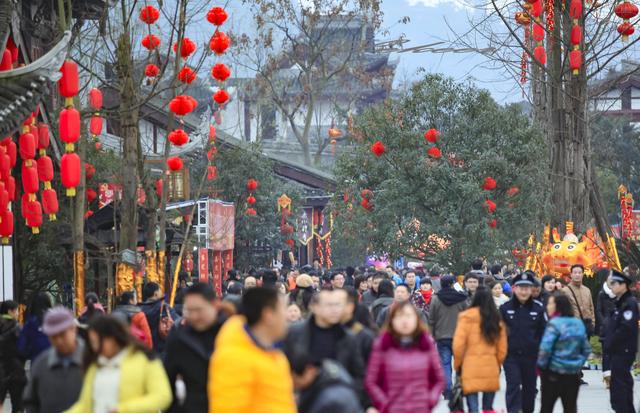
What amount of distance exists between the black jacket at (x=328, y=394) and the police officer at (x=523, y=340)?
660cm

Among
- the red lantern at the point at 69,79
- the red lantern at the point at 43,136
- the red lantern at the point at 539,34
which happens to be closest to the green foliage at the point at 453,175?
the red lantern at the point at 539,34

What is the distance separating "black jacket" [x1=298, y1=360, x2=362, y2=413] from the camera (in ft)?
22.2

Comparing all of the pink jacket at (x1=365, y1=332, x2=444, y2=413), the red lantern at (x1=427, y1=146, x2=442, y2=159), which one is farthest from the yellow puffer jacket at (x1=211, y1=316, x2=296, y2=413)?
the red lantern at (x1=427, y1=146, x2=442, y2=159)

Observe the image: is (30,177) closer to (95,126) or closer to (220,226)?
(95,126)

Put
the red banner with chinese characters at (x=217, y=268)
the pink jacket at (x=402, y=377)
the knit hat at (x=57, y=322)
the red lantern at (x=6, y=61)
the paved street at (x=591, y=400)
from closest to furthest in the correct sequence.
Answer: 1. the knit hat at (x=57, y=322)
2. the pink jacket at (x=402, y=377)
3. the paved street at (x=591, y=400)
4. the red lantern at (x=6, y=61)
5. the red banner with chinese characters at (x=217, y=268)

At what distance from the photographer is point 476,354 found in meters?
12.2

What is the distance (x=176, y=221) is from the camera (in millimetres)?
31422

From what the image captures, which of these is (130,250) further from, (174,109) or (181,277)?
(181,277)

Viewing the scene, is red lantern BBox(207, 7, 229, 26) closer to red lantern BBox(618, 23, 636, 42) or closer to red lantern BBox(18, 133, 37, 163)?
red lantern BBox(18, 133, 37, 163)

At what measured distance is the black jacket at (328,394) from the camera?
677 centimetres

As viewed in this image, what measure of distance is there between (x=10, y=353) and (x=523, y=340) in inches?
193

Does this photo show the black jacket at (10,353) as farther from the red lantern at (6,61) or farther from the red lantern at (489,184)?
the red lantern at (489,184)

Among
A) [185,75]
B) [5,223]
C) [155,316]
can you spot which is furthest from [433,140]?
[155,316]

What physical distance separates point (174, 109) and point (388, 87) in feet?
130
